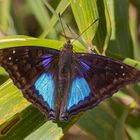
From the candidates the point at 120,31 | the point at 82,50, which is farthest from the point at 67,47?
the point at 120,31

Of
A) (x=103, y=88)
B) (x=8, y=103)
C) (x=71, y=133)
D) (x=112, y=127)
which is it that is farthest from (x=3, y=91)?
(x=71, y=133)

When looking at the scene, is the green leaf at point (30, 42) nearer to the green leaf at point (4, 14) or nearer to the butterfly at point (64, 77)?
the butterfly at point (64, 77)

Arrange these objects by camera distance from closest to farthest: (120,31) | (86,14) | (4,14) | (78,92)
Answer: (78,92) < (86,14) < (120,31) < (4,14)

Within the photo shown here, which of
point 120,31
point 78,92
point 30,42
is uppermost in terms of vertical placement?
point 30,42

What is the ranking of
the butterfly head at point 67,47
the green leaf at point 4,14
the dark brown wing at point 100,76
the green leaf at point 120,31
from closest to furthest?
1. the dark brown wing at point 100,76
2. the butterfly head at point 67,47
3. the green leaf at point 120,31
4. the green leaf at point 4,14

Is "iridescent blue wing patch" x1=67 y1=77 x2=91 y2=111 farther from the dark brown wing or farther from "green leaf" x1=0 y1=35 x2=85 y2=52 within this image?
"green leaf" x1=0 y1=35 x2=85 y2=52

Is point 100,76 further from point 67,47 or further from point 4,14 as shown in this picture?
point 4,14

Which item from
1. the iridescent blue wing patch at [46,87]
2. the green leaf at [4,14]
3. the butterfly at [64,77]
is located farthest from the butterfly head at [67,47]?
the green leaf at [4,14]
